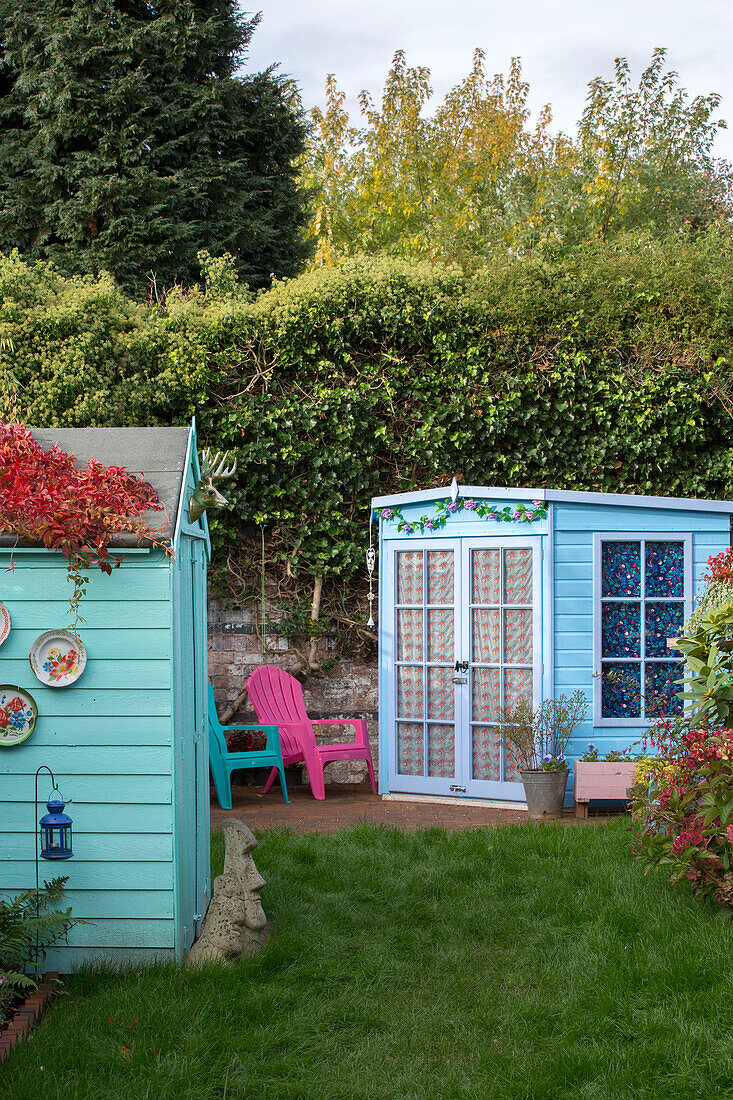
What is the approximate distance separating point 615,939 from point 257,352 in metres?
5.81

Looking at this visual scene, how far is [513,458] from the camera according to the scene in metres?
7.98

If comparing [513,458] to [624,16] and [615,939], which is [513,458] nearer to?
[615,939]

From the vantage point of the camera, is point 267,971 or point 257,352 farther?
point 257,352

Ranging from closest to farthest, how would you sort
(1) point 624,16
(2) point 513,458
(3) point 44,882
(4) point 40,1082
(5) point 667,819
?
1. (4) point 40,1082
2. (3) point 44,882
3. (5) point 667,819
4. (2) point 513,458
5. (1) point 624,16

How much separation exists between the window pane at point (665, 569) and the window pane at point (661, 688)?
0.53 meters

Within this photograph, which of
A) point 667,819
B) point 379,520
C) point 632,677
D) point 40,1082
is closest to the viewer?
point 40,1082

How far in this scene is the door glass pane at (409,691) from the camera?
7.29 m

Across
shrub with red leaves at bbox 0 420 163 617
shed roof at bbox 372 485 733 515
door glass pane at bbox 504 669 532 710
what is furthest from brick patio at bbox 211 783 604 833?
shrub with red leaves at bbox 0 420 163 617

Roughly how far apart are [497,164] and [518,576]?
14.4 m

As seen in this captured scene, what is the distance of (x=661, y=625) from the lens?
272 inches

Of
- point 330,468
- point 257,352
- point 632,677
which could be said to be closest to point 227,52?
point 257,352

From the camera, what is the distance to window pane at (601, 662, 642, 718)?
6852 mm

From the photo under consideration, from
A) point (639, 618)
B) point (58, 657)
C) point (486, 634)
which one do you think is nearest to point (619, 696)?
point (639, 618)

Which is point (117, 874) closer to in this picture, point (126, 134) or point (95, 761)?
point (95, 761)
